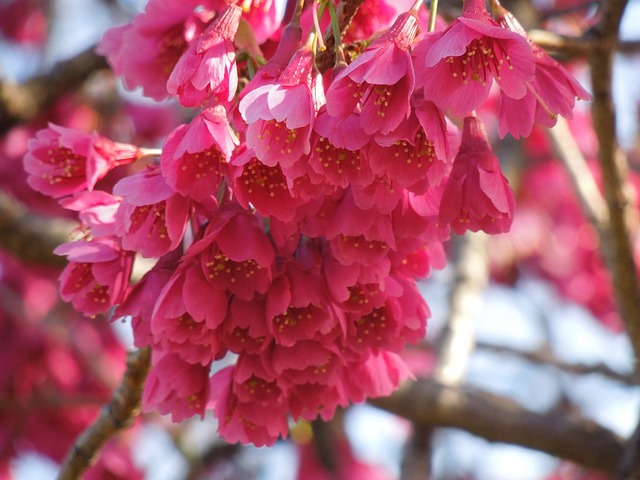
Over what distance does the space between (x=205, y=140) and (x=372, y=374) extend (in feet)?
1.60

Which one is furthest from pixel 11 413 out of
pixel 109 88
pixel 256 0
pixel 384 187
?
pixel 384 187

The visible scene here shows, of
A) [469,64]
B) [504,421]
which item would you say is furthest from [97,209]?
[504,421]

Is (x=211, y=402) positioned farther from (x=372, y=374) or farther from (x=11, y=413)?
(x=11, y=413)

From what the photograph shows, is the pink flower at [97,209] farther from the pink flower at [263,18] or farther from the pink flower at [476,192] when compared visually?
the pink flower at [476,192]

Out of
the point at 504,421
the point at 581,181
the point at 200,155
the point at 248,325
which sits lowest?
the point at 504,421

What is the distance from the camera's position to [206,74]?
44.1 inches

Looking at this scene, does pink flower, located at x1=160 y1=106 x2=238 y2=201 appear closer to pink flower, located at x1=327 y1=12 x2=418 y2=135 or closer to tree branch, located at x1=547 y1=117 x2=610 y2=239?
pink flower, located at x1=327 y1=12 x2=418 y2=135

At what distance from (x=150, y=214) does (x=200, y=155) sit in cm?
12

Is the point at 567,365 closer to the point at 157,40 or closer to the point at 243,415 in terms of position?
the point at 243,415

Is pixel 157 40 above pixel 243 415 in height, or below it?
above

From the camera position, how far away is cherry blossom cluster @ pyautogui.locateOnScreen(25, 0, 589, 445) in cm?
104

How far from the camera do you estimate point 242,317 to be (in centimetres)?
116

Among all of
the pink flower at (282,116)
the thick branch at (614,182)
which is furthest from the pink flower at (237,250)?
the thick branch at (614,182)

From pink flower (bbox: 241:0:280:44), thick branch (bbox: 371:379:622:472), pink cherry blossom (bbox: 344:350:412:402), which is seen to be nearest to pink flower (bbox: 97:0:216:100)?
pink flower (bbox: 241:0:280:44)
